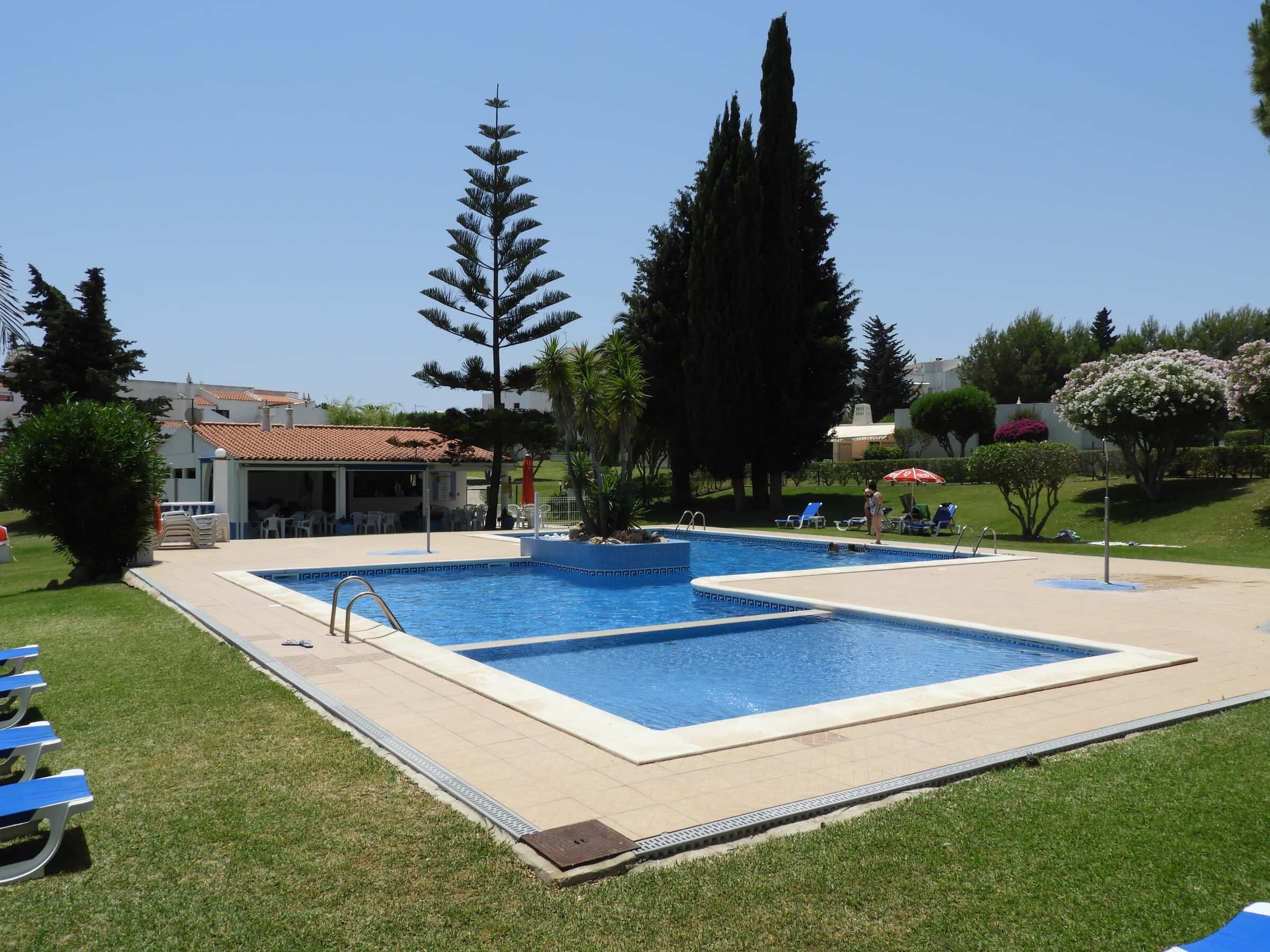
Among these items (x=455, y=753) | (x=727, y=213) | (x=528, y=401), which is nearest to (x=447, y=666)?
(x=455, y=753)

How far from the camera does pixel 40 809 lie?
3477 millimetres

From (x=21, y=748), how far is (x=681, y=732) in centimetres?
333

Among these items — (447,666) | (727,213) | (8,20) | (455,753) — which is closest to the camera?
(455,753)

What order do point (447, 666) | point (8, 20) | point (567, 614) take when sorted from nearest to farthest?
point (447, 666) → point (8, 20) → point (567, 614)

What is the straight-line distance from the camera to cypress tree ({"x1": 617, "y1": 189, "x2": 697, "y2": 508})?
2969cm

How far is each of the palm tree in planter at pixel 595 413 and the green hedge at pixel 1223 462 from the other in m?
18.1

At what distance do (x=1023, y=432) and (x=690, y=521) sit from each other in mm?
17191

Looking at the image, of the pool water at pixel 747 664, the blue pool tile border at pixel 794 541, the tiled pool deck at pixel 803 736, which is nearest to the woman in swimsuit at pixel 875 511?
the blue pool tile border at pixel 794 541

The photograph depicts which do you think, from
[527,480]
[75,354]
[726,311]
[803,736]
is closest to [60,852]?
[803,736]

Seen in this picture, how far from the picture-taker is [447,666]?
720 cm

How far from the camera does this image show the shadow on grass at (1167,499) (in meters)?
23.5

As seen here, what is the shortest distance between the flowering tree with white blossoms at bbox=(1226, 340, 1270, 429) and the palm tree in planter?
50.7 ft

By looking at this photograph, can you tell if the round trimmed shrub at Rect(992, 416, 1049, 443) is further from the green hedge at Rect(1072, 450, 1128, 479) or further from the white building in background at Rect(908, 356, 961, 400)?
the white building in background at Rect(908, 356, 961, 400)

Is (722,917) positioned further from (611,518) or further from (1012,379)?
(1012,379)
